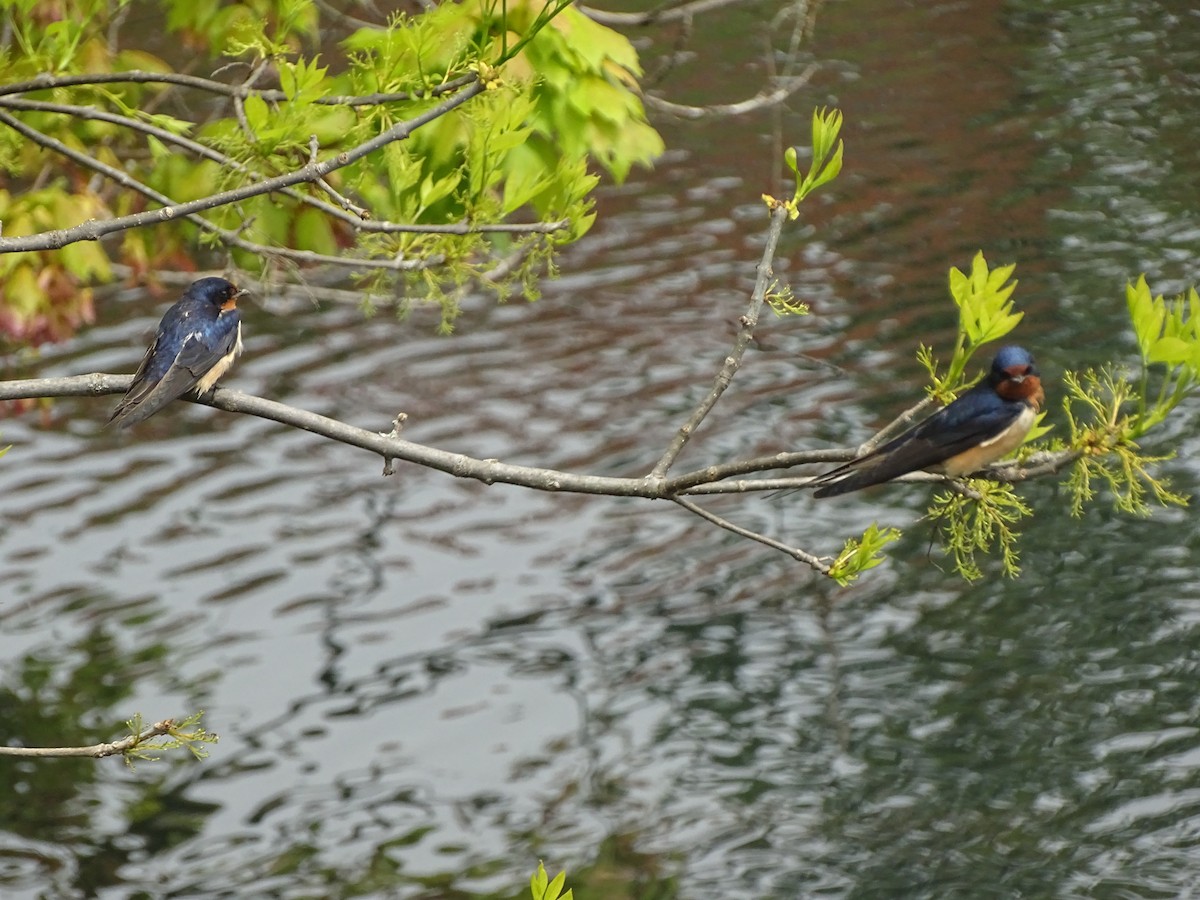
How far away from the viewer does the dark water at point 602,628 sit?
849 cm

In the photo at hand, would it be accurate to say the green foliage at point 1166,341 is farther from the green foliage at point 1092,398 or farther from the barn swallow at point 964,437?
the barn swallow at point 964,437

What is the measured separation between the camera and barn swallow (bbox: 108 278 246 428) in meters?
5.20

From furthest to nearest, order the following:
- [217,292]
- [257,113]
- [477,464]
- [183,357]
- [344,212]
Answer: [217,292] → [183,357] → [257,113] → [344,212] → [477,464]

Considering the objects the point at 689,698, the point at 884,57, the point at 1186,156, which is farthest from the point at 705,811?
the point at 884,57

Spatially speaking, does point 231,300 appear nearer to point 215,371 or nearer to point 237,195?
point 215,371

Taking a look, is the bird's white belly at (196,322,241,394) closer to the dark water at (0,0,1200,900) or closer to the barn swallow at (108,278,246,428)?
the barn swallow at (108,278,246,428)

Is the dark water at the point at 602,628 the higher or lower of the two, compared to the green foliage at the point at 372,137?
lower

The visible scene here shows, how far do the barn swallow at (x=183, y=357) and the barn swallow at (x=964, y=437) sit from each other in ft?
7.16

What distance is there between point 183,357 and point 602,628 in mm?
5261

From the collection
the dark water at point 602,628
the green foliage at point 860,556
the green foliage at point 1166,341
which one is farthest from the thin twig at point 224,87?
the dark water at point 602,628

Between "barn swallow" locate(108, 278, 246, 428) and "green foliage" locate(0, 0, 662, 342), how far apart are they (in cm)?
28

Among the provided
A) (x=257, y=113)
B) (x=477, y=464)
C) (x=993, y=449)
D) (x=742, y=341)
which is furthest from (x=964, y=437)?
(x=257, y=113)

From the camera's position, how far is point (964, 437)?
4.20m

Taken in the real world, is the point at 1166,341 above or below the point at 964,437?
above
